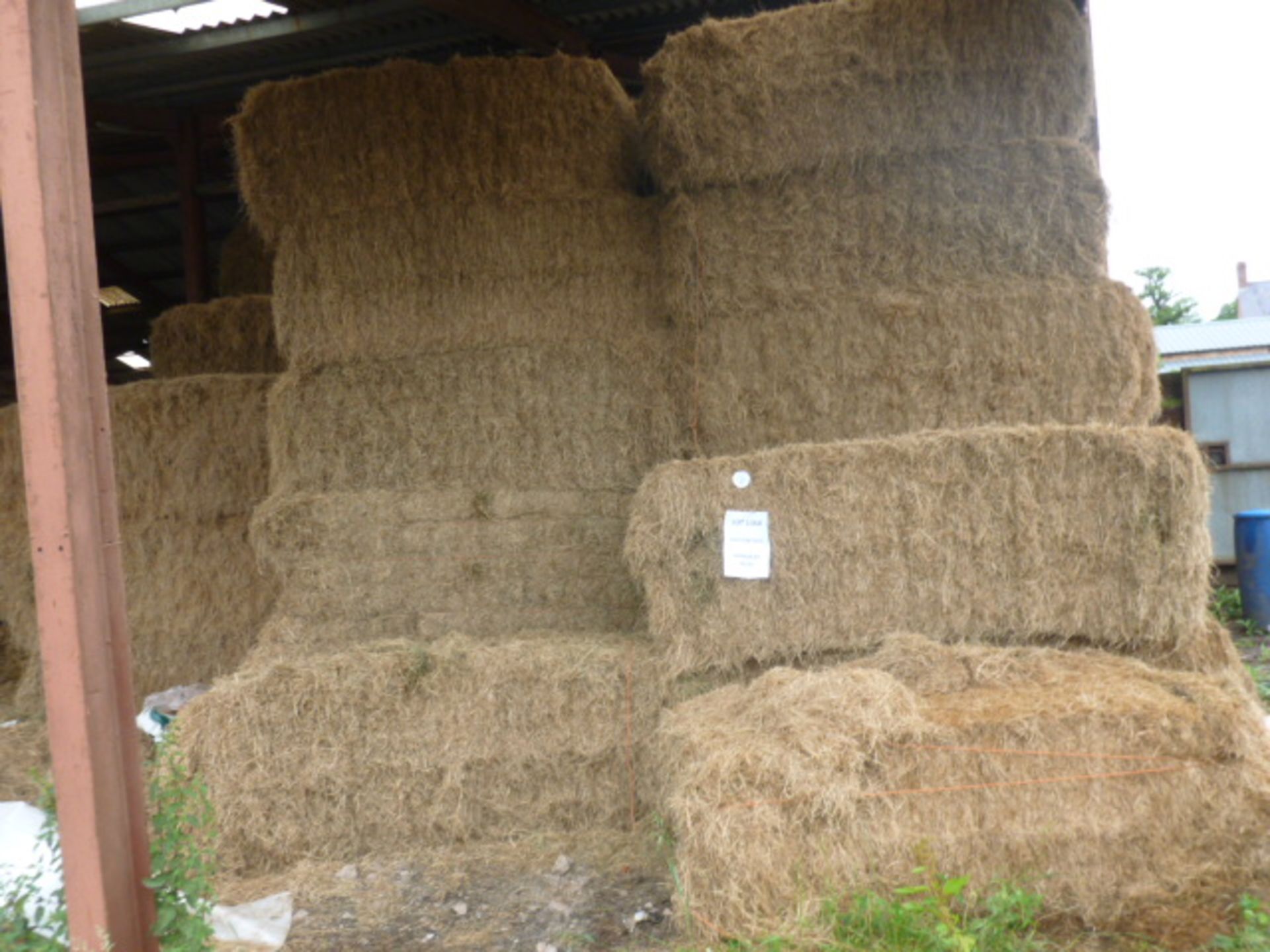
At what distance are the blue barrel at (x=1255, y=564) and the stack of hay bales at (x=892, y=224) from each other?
4.63 m

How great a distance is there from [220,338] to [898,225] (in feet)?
13.9

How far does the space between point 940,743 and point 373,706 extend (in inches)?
86.0

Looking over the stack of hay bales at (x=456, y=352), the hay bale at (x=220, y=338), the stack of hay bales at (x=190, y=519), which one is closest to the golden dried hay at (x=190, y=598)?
the stack of hay bales at (x=190, y=519)

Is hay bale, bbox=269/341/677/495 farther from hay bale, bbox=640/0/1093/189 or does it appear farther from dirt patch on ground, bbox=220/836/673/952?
dirt patch on ground, bbox=220/836/673/952

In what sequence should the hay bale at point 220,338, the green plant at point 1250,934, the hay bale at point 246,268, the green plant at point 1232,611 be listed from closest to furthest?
the green plant at point 1250,934 → the hay bale at point 220,338 → the hay bale at point 246,268 → the green plant at point 1232,611

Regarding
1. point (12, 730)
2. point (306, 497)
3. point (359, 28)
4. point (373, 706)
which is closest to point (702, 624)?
point (373, 706)

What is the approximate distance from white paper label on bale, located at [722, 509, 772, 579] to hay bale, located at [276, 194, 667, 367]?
103 cm

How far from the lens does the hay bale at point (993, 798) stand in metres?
3.17

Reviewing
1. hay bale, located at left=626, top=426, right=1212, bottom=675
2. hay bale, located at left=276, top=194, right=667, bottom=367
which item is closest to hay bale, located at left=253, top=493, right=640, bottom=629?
hay bale, located at left=626, top=426, right=1212, bottom=675

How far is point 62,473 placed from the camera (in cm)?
243

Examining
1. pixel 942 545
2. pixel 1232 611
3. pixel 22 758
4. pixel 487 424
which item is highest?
pixel 487 424

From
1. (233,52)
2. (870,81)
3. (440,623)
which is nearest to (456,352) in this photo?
(440,623)

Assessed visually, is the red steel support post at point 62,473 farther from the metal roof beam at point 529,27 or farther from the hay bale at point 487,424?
the metal roof beam at point 529,27

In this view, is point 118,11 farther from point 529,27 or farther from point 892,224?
point 892,224
